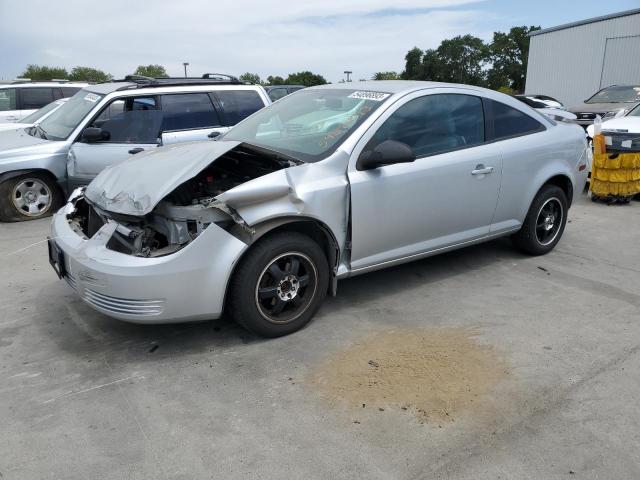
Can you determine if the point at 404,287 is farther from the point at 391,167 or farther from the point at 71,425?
the point at 71,425

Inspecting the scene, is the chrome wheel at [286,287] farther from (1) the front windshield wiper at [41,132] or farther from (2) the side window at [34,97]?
(2) the side window at [34,97]

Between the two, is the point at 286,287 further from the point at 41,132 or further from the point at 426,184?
the point at 41,132

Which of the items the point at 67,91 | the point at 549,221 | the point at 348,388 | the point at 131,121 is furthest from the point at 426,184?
the point at 67,91

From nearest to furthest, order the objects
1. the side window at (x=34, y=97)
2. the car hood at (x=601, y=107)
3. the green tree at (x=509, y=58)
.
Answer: the side window at (x=34, y=97), the car hood at (x=601, y=107), the green tree at (x=509, y=58)

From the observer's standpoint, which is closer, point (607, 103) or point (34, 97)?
point (34, 97)

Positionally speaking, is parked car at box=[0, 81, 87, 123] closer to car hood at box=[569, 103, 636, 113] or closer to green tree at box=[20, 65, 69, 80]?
car hood at box=[569, 103, 636, 113]

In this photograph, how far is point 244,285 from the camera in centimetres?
345

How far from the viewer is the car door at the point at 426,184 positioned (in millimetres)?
3984

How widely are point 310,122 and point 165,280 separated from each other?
1865 millimetres

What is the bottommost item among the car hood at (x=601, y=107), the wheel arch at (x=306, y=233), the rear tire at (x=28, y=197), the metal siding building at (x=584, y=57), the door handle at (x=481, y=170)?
the rear tire at (x=28, y=197)

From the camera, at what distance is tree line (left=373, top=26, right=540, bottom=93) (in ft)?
230

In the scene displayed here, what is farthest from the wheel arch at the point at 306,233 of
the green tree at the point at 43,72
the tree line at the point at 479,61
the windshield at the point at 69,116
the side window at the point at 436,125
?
the tree line at the point at 479,61

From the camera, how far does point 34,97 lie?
469 inches

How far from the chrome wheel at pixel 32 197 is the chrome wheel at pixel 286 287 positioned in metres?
4.97
